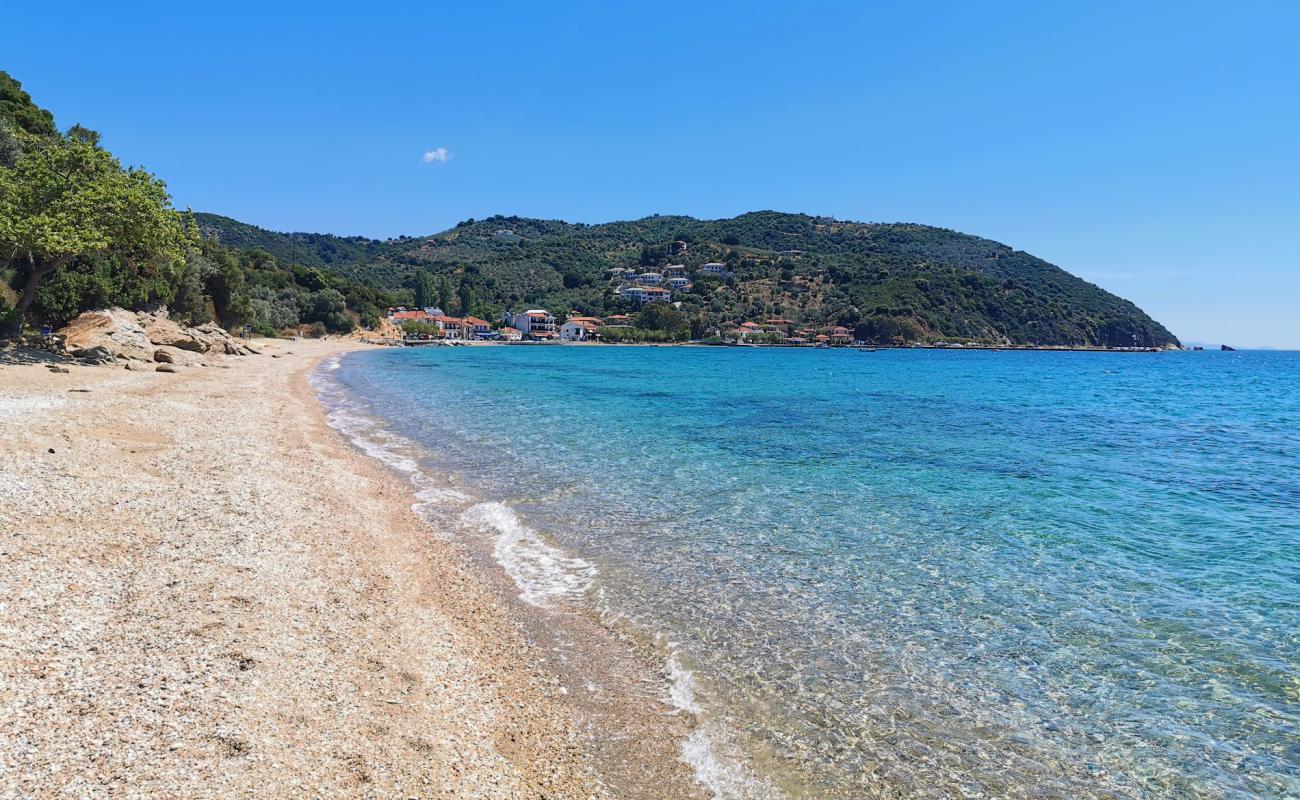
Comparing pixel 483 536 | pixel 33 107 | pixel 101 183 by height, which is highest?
pixel 33 107

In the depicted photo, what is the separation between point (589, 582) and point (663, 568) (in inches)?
45.1

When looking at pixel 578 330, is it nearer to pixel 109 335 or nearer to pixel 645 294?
pixel 645 294

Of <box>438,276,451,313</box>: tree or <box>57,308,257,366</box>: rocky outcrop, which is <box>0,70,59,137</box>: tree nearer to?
<box>57,308,257,366</box>: rocky outcrop

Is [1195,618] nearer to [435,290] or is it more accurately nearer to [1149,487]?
[1149,487]

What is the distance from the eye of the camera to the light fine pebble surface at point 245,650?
4430mm

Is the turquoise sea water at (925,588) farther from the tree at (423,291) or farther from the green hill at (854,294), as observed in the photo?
the green hill at (854,294)

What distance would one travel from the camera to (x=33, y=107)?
1831 inches

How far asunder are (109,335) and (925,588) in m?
35.0

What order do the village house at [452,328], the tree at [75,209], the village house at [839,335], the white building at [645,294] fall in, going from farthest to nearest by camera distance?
the white building at [645,294], the village house at [839,335], the village house at [452,328], the tree at [75,209]

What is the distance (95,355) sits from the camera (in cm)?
2828

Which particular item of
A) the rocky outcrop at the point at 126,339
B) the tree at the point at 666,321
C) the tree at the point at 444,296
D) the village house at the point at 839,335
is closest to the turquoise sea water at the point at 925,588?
the rocky outcrop at the point at 126,339

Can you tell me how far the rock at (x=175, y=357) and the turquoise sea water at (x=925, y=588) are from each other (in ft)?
56.2

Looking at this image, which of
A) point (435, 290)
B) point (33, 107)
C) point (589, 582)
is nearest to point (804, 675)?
point (589, 582)

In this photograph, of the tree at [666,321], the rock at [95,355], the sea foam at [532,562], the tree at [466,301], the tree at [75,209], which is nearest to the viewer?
the sea foam at [532,562]
